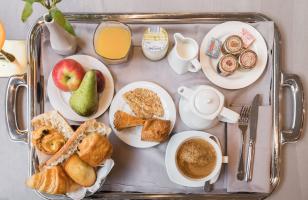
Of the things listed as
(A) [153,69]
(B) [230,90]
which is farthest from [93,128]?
(B) [230,90]

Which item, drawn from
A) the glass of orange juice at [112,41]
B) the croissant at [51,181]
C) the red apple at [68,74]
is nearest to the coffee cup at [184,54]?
the glass of orange juice at [112,41]

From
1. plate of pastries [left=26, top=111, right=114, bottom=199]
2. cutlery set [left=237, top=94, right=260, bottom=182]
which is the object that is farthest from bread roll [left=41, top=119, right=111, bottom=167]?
cutlery set [left=237, top=94, right=260, bottom=182]

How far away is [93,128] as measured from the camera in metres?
0.81

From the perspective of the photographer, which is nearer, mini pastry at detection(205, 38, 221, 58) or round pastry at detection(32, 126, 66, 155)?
round pastry at detection(32, 126, 66, 155)

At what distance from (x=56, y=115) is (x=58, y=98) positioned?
0.06 metres

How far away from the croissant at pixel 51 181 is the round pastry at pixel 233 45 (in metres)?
0.49

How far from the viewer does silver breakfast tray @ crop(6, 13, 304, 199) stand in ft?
2.97

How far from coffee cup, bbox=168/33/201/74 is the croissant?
0.37 m

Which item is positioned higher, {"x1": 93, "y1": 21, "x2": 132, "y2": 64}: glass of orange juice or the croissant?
{"x1": 93, "y1": 21, "x2": 132, "y2": 64}: glass of orange juice

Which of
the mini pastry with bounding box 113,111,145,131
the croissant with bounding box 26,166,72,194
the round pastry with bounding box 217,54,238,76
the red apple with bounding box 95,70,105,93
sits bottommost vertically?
the croissant with bounding box 26,166,72,194

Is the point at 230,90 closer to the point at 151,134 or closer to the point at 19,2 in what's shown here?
the point at 151,134

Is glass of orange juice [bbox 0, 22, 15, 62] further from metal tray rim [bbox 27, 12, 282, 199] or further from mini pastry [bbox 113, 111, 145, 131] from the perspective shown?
mini pastry [bbox 113, 111, 145, 131]

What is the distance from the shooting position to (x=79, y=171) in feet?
2.58

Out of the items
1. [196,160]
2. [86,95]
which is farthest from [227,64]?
[86,95]
